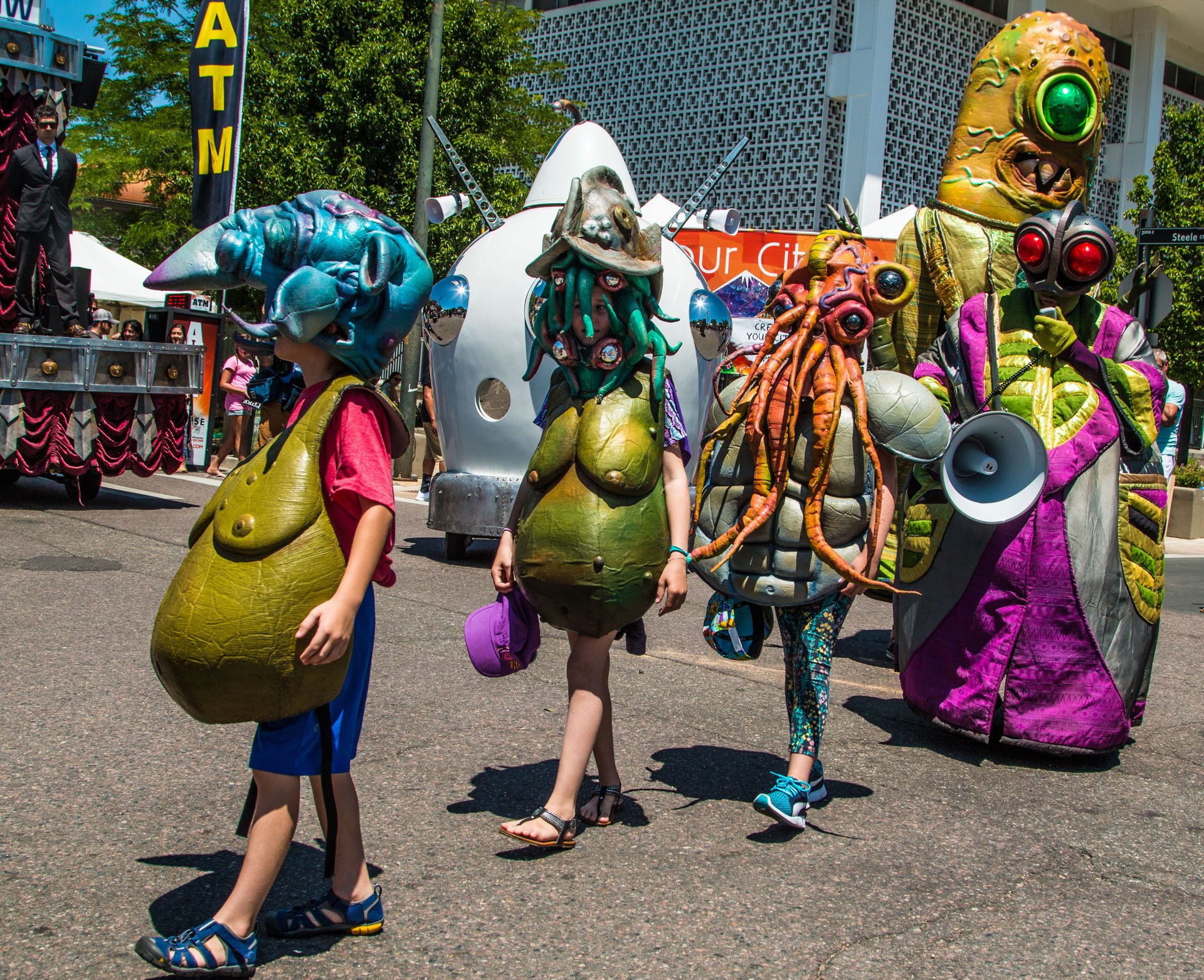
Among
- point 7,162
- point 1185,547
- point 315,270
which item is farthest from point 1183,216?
point 315,270

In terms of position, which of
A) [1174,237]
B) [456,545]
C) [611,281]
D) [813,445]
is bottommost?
[456,545]

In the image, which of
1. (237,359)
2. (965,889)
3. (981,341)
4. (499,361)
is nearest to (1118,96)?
(237,359)

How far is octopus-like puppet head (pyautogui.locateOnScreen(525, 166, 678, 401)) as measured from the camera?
349 cm

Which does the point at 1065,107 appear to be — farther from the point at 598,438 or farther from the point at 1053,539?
the point at 598,438

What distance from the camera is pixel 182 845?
3.31 meters

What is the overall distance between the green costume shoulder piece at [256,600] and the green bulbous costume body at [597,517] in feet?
2.83

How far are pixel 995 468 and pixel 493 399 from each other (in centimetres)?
426

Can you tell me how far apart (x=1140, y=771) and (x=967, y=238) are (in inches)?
94.7

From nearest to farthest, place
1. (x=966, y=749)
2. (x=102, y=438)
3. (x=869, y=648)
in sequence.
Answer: (x=966, y=749) < (x=869, y=648) < (x=102, y=438)

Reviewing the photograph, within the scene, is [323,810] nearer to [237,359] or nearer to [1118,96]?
[237,359]

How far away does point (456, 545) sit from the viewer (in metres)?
8.79

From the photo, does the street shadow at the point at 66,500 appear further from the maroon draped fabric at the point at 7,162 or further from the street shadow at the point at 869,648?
the street shadow at the point at 869,648

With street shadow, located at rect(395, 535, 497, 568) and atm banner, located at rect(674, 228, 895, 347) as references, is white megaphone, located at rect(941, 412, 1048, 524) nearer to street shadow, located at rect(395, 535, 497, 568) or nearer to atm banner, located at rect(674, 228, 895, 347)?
street shadow, located at rect(395, 535, 497, 568)

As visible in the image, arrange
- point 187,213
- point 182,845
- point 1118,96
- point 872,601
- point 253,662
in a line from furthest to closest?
point 1118,96 < point 187,213 < point 872,601 < point 182,845 < point 253,662
